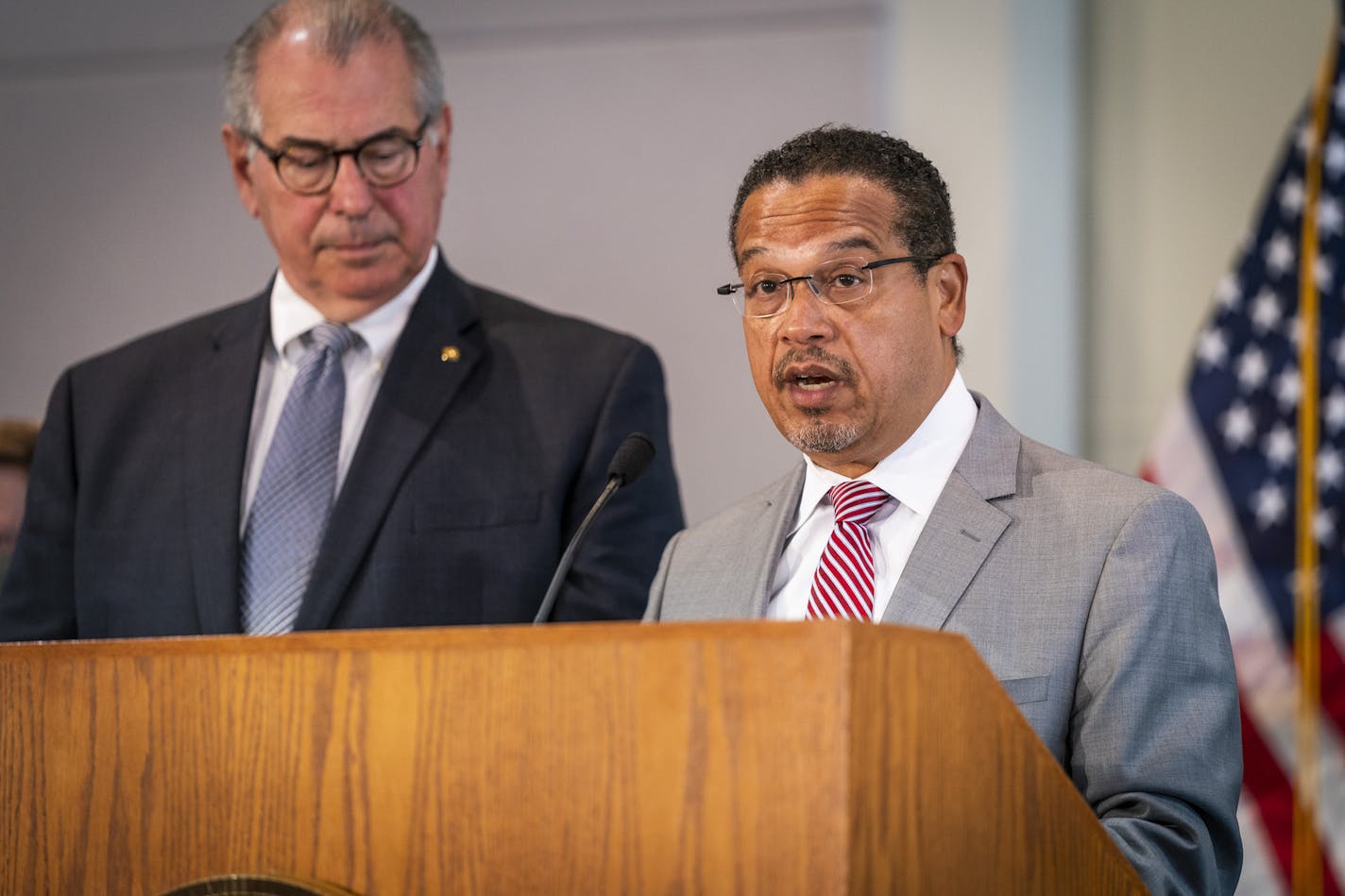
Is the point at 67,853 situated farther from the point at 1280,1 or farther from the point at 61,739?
the point at 1280,1

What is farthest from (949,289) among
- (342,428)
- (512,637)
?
(512,637)

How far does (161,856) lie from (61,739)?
0.49 ft

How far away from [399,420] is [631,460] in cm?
66

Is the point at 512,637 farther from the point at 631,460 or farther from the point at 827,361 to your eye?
the point at 827,361

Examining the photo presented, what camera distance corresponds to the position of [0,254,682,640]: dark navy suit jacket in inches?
95.1

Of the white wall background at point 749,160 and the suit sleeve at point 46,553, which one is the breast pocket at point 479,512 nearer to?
the suit sleeve at point 46,553

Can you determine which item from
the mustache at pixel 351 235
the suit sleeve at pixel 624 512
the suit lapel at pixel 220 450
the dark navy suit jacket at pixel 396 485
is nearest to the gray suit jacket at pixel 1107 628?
the suit sleeve at pixel 624 512

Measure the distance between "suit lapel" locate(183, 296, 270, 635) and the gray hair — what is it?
331 millimetres

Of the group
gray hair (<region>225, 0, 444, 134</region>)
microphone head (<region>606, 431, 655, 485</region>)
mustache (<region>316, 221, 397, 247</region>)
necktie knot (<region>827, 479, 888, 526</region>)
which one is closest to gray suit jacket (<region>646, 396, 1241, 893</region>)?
necktie knot (<region>827, 479, 888, 526</region>)

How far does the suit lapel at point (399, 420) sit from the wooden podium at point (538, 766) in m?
0.96

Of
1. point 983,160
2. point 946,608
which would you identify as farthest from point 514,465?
point 983,160

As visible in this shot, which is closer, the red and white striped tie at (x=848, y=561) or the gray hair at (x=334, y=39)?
the red and white striped tie at (x=848, y=561)

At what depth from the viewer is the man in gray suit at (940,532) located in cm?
167

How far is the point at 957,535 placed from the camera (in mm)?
1872
